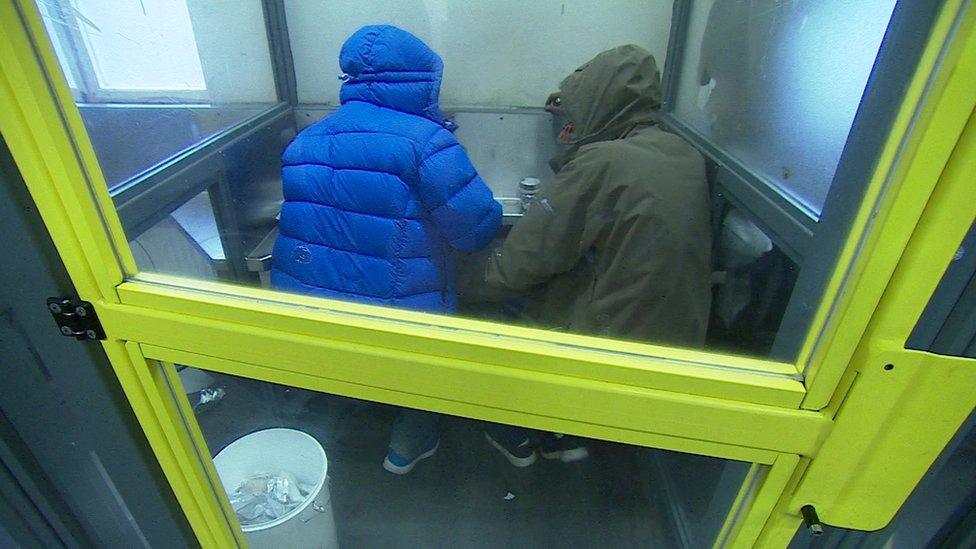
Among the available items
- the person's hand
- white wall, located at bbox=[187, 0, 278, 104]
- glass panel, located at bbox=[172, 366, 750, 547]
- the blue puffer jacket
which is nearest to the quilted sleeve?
the blue puffer jacket

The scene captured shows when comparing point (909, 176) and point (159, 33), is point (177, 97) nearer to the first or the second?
point (159, 33)

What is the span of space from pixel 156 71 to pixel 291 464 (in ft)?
3.19

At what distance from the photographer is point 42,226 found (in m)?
0.56

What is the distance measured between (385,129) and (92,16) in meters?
0.53

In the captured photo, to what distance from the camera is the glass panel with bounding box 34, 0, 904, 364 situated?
2.91ft

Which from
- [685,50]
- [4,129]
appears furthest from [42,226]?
[685,50]

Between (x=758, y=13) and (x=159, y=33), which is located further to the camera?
(x=159, y=33)

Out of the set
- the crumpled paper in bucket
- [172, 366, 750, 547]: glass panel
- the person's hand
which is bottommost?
[172, 366, 750, 547]: glass panel

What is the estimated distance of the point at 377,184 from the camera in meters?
1.03

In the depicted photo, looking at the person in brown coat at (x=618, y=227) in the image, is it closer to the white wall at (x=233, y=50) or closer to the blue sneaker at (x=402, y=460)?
the blue sneaker at (x=402, y=460)

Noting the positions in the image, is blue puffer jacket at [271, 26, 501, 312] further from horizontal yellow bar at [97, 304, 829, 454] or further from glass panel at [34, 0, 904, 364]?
horizontal yellow bar at [97, 304, 829, 454]

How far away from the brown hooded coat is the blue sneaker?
0.61m

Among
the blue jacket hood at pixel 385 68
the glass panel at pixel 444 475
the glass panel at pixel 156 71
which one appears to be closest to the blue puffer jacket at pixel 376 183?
the blue jacket hood at pixel 385 68

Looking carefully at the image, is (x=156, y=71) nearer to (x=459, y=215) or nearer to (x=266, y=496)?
(x=459, y=215)
